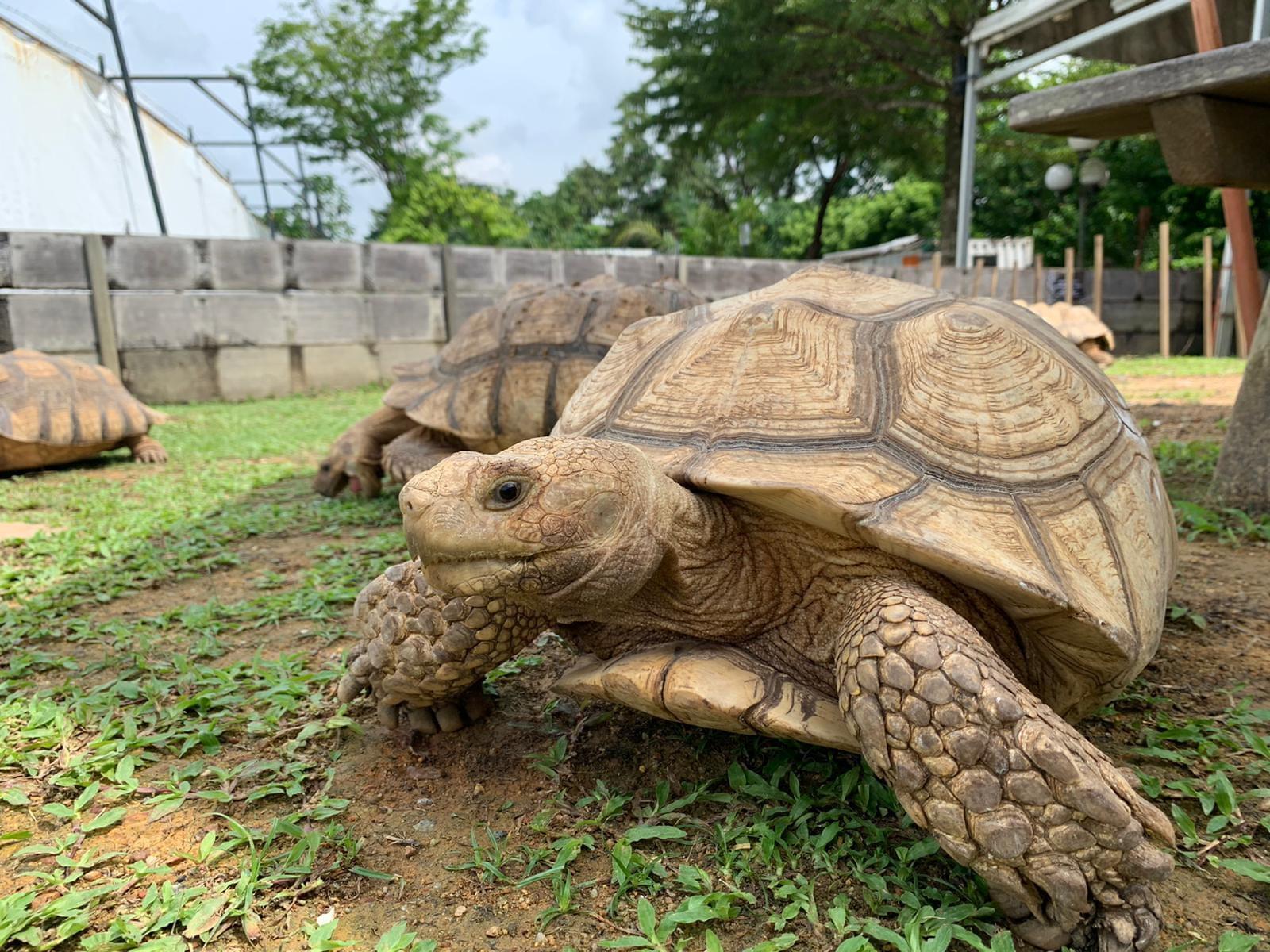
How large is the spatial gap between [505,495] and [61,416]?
5559 mm

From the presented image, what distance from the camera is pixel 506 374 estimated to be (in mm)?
4168

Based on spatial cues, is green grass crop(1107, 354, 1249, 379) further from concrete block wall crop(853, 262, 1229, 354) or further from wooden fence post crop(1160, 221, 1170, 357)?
concrete block wall crop(853, 262, 1229, 354)

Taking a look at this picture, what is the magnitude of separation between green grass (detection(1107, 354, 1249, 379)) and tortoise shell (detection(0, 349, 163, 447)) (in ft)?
33.1

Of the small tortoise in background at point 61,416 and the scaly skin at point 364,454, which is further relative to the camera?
the small tortoise in background at point 61,416

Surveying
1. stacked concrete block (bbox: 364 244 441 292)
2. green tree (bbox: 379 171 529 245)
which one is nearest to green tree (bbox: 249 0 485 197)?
green tree (bbox: 379 171 529 245)

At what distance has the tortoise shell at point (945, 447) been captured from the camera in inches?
58.2

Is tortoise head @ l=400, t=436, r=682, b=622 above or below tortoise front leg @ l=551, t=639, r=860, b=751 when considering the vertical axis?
above

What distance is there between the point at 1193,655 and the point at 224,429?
747 cm

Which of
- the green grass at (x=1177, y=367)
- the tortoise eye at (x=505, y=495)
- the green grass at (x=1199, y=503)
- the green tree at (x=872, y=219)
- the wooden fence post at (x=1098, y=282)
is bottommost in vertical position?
the green grass at (x=1199, y=503)

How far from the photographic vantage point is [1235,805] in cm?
160

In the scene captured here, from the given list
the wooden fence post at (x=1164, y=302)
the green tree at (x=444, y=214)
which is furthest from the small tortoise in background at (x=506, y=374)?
the green tree at (x=444, y=214)

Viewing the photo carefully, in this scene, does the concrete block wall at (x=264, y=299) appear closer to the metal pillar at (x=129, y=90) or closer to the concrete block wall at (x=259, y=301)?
the concrete block wall at (x=259, y=301)

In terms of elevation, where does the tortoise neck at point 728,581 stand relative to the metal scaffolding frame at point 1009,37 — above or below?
below

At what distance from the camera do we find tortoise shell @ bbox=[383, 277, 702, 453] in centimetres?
410
